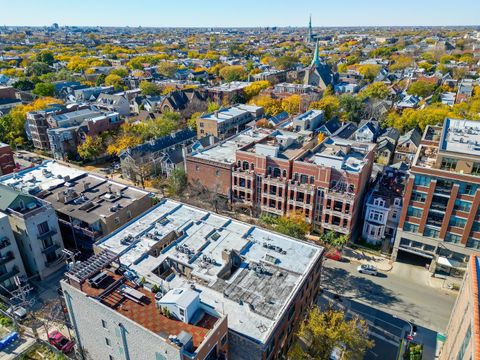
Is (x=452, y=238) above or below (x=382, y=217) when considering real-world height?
above

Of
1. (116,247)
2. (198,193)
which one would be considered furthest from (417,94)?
(116,247)

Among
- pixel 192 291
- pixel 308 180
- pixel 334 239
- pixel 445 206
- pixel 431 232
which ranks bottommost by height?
pixel 334 239

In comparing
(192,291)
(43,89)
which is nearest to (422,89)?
(192,291)

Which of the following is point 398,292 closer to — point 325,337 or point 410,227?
point 410,227

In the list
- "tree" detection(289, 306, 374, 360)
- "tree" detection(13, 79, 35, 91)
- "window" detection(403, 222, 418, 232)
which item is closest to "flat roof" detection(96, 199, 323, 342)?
"tree" detection(289, 306, 374, 360)

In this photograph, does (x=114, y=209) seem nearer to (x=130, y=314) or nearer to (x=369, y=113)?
(x=130, y=314)

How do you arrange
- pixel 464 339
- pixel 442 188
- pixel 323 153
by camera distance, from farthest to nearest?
pixel 323 153 → pixel 442 188 → pixel 464 339

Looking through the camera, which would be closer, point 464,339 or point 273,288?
point 464,339
